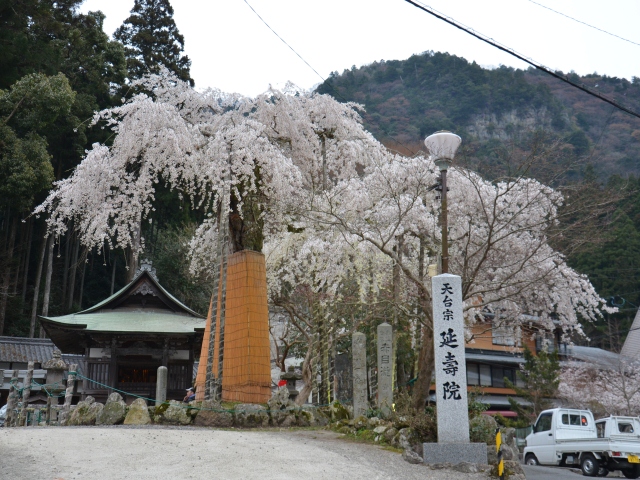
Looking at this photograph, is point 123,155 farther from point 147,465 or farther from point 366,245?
point 147,465

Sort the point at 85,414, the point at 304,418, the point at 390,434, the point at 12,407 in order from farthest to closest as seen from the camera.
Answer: the point at 12,407 → the point at 304,418 → the point at 85,414 → the point at 390,434

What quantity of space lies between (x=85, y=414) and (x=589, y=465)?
10.7 metres

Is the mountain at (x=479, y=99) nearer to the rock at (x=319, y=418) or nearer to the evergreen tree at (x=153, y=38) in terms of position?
the evergreen tree at (x=153, y=38)

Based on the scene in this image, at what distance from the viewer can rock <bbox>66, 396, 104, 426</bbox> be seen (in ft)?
39.7

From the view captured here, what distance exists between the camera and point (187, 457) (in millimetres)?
7656

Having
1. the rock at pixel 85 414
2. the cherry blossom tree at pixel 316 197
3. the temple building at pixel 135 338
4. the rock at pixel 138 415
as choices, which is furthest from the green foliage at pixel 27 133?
the rock at pixel 138 415

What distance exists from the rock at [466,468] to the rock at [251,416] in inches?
201

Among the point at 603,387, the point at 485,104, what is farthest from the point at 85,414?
the point at 485,104

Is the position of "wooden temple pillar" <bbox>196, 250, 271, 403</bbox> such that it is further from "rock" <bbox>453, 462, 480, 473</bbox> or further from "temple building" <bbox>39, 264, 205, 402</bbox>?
"temple building" <bbox>39, 264, 205, 402</bbox>

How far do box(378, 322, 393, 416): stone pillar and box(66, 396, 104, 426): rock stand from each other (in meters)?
6.00

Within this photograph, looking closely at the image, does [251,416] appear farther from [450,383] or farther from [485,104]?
[485,104]

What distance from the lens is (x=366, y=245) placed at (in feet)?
49.5

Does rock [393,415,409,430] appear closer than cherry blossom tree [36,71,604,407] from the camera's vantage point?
Yes

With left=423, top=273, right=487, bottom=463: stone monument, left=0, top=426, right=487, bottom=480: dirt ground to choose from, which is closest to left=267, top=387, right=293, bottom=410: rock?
left=0, top=426, right=487, bottom=480: dirt ground
